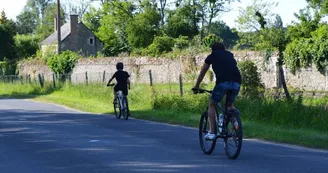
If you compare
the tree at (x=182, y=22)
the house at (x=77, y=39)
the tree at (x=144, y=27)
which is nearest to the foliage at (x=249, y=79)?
the tree at (x=182, y=22)

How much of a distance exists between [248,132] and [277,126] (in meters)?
1.98

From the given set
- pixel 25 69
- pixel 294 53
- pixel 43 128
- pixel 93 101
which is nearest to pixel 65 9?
pixel 25 69

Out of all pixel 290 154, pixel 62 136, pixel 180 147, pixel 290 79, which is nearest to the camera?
pixel 290 154

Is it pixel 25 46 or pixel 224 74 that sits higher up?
pixel 25 46

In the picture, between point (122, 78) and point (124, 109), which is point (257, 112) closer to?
point (124, 109)

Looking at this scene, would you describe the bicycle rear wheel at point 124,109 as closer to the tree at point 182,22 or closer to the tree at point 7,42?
the tree at point 182,22

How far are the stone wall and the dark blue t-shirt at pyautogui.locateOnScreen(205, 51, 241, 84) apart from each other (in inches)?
993

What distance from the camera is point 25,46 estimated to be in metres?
90.1

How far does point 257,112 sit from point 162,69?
1322 inches

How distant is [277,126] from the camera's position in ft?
56.9

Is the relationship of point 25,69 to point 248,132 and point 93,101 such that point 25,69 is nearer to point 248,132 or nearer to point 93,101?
point 93,101

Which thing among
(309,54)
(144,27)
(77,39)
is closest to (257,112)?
(309,54)

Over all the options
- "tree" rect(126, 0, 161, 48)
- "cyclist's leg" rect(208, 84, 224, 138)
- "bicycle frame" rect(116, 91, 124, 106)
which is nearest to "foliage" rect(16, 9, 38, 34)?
"tree" rect(126, 0, 161, 48)

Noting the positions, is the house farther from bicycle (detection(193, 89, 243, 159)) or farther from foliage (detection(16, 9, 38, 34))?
bicycle (detection(193, 89, 243, 159))
